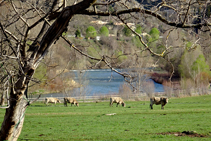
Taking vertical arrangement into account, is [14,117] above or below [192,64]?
below

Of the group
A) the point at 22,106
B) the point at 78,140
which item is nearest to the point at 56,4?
the point at 22,106

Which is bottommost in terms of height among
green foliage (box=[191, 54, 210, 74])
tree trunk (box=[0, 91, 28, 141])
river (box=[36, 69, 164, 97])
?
tree trunk (box=[0, 91, 28, 141])

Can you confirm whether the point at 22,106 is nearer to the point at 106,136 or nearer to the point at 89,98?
the point at 106,136

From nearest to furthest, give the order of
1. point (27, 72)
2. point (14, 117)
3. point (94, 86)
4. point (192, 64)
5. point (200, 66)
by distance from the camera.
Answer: point (27, 72), point (14, 117), point (200, 66), point (192, 64), point (94, 86)

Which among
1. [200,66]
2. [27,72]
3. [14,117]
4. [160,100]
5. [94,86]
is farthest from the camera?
[94,86]

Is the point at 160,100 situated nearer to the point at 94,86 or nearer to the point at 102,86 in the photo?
the point at 102,86

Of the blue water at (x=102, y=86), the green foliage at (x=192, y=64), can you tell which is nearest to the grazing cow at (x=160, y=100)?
the blue water at (x=102, y=86)

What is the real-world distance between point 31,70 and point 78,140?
685cm

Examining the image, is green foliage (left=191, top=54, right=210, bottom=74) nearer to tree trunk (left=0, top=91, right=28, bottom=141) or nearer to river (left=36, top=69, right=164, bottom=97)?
river (left=36, top=69, right=164, bottom=97)

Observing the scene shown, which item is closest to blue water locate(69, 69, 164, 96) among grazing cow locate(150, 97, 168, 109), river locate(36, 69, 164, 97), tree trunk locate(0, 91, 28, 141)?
river locate(36, 69, 164, 97)

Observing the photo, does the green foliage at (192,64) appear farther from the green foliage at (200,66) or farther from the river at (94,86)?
the river at (94,86)

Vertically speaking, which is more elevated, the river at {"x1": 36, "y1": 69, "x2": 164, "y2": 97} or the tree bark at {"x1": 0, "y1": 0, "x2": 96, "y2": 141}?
the river at {"x1": 36, "y1": 69, "x2": 164, "y2": 97}

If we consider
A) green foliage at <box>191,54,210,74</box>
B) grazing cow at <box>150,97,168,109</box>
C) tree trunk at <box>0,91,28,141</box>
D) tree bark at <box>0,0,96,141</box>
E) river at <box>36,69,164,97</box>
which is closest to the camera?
tree bark at <box>0,0,96,141</box>

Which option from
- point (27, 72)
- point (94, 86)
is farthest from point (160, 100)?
point (94, 86)
